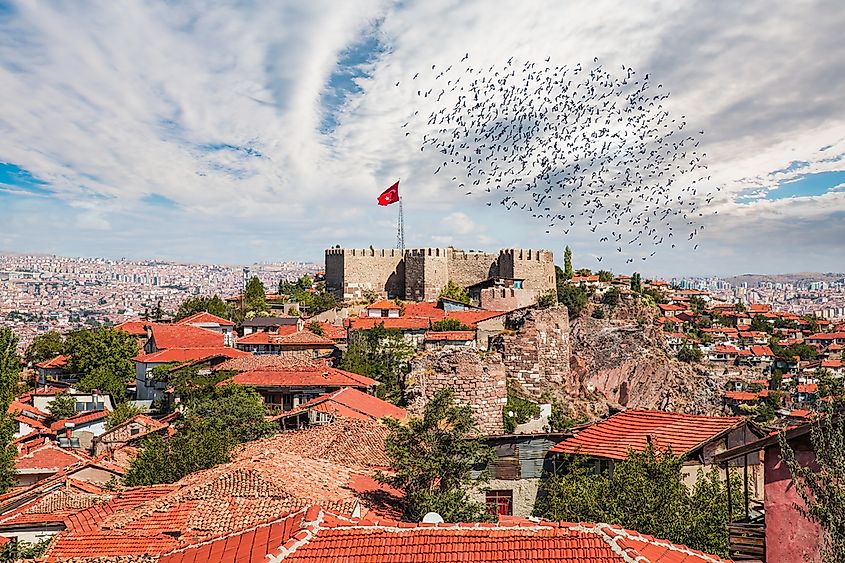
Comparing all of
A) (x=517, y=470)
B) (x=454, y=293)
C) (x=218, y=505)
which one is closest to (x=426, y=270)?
(x=454, y=293)

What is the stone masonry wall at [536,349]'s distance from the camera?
32.3m

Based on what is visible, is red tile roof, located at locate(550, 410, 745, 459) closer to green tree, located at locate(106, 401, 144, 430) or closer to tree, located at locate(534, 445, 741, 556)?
tree, located at locate(534, 445, 741, 556)

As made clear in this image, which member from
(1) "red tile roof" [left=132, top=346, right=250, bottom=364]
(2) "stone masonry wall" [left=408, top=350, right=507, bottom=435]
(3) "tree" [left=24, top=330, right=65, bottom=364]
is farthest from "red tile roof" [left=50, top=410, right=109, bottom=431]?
(3) "tree" [left=24, top=330, right=65, bottom=364]

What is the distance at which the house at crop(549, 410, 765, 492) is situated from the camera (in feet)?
38.7

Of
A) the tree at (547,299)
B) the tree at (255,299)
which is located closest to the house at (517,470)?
the tree at (547,299)

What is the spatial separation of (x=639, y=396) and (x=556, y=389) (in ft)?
63.6

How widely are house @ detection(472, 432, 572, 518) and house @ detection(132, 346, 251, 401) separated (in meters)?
22.2

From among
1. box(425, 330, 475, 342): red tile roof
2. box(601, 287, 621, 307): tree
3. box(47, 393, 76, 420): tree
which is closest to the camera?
box(47, 393, 76, 420): tree

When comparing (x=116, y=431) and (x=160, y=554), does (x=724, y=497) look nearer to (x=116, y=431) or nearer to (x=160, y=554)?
(x=160, y=554)

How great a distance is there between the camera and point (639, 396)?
1989 inches

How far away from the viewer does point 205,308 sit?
57750 millimetres

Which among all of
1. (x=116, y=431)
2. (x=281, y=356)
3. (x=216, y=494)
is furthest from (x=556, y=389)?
(x=216, y=494)

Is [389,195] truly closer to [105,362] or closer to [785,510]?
[105,362]

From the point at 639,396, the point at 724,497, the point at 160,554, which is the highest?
the point at 724,497
